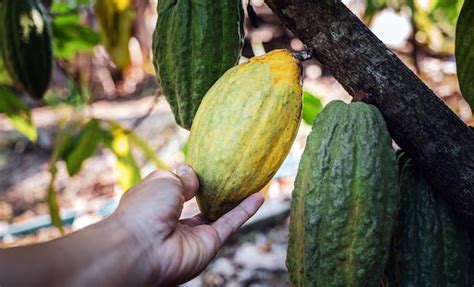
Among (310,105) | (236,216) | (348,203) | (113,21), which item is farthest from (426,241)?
(113,21)

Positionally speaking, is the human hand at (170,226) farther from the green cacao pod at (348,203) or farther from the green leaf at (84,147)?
the green leaf at (84,147)

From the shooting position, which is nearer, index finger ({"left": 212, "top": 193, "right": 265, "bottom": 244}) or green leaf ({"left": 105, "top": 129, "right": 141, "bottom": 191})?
index finger ({"left": 212, "top": 193, "right": 265, "bottom": 244})

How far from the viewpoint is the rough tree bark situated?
84 centimetres

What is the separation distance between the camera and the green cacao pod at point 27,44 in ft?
5.40

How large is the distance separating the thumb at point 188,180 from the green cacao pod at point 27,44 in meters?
0.93

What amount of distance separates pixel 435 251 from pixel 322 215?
0.18 m

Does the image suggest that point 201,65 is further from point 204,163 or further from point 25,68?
point 25,68

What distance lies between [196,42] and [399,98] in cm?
32

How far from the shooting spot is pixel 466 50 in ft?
3.03

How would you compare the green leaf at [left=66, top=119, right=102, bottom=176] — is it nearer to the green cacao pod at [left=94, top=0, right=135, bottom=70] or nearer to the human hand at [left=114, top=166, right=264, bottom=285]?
the green cacao pod at [left=94, top=0, right=135, bottom=70]

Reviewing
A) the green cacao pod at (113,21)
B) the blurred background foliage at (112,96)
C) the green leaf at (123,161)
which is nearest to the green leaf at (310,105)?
the blurred background foliage at (112,96)

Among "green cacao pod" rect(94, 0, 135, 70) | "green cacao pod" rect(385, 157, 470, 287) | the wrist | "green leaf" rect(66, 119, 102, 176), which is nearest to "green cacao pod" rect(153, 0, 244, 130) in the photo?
the wrist

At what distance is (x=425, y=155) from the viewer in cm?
85

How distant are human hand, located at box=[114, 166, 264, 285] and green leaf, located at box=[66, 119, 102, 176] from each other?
39.7 inches
